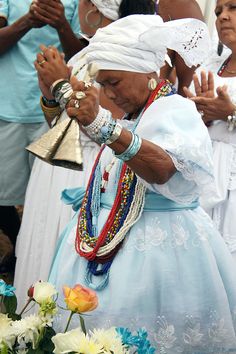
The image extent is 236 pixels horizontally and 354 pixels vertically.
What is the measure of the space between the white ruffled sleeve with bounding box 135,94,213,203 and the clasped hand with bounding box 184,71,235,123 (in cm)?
68

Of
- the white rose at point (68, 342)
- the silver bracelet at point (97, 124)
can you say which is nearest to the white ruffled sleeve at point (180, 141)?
the silver bracelet at point (97, 124)

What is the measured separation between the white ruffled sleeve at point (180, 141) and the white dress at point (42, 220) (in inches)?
37.4

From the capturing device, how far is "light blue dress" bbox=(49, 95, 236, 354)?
1.83 m

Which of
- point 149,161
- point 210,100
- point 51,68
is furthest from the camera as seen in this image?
point 210,100

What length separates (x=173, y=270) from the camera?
6.15 ft

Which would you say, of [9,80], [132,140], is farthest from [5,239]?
[132,140]

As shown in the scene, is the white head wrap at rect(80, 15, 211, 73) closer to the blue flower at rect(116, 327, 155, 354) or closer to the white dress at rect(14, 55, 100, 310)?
the white dress at rect(14, 55, 100, 310)

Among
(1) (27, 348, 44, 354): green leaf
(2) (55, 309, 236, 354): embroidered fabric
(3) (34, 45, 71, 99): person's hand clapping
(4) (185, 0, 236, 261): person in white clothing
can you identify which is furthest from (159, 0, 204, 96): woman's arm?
(1) (27, 348, 44, 354): green leaf

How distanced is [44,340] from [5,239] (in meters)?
2.88

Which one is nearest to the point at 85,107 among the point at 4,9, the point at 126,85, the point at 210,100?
the point at 126,85

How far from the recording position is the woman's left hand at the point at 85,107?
158cm

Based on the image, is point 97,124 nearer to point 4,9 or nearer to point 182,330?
point 182,330

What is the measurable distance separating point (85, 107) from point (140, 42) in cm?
45

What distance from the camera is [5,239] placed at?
4.12m
